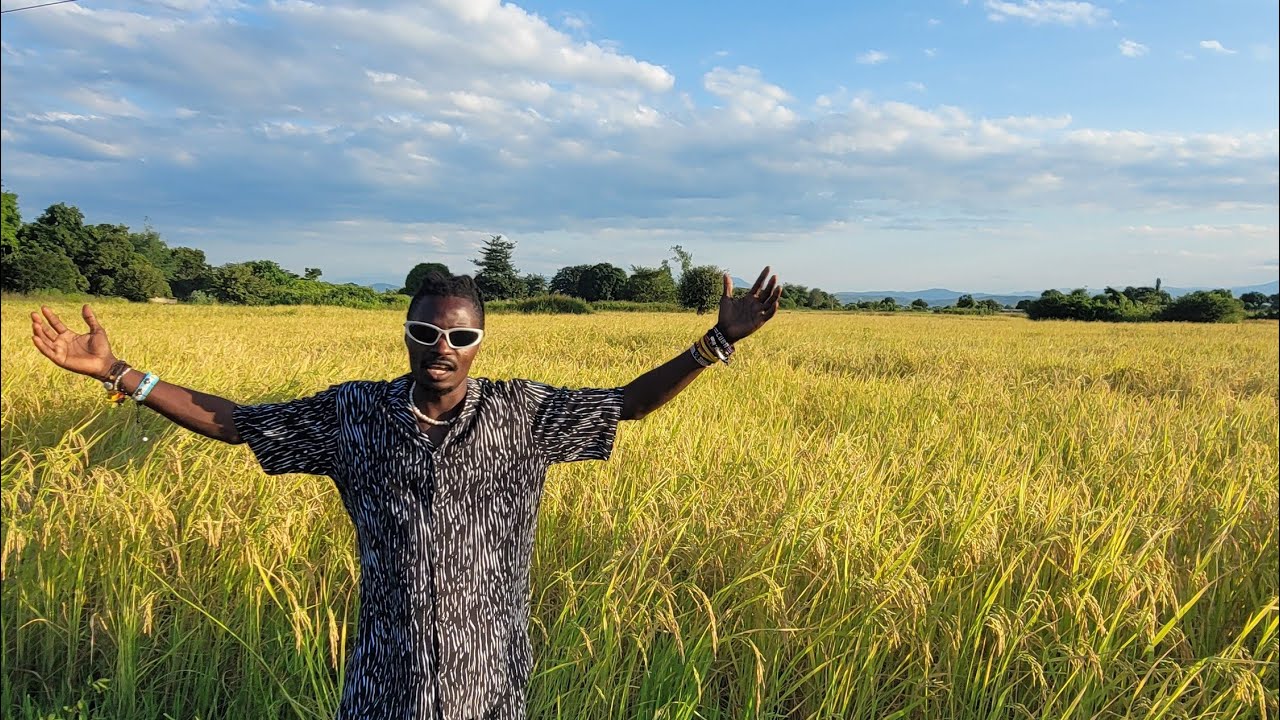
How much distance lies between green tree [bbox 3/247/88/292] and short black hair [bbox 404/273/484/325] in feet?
116

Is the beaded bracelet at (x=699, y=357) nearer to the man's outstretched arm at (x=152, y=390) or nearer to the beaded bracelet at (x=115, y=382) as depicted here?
the man's outstretched arm at (x=152, y=390)

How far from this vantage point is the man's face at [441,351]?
146cm

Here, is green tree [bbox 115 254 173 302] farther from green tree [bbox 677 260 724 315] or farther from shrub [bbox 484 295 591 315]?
green tree [bbox 677 260 724 315]

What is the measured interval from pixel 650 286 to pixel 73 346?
60410 millimetres

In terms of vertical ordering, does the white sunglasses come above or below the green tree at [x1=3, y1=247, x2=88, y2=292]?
below

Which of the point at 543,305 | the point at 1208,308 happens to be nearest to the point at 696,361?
the point at 543,305

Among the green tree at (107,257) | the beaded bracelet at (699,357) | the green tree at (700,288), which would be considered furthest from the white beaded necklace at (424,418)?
the green tree at (700,288)

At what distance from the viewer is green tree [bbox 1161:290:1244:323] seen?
1773 inches

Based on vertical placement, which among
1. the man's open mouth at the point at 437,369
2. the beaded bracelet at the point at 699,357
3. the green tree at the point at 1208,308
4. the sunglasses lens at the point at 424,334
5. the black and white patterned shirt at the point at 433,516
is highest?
the green tree at the point at 1208,308

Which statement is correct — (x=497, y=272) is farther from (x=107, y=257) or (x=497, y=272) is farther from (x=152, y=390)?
(x=152, y=390)

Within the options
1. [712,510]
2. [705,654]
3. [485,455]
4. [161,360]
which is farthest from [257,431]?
[161,360]

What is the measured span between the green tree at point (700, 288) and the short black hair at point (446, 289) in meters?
44.8

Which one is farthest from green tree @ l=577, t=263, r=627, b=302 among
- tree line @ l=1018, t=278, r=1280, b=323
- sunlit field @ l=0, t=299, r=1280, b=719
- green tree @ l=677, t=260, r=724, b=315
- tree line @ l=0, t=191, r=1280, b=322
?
sunlit field @ l=0, t=299, r=1280, b=719

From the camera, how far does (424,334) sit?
1474 millimetres
